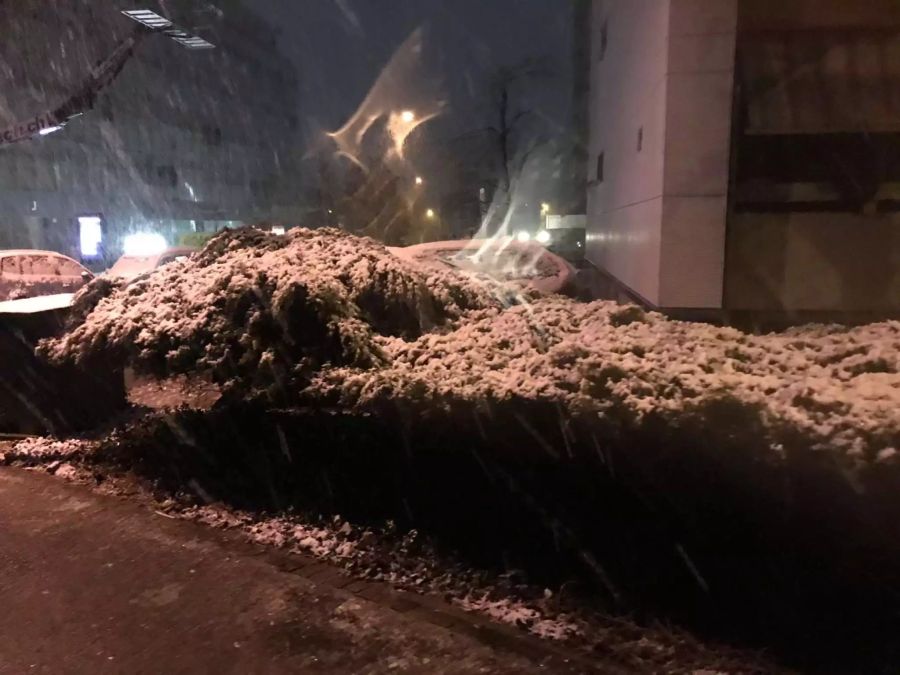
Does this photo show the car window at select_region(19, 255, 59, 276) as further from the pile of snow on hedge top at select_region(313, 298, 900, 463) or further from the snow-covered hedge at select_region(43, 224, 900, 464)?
the pile of snow on hedge top at select_region(313, 298, 900, 463)

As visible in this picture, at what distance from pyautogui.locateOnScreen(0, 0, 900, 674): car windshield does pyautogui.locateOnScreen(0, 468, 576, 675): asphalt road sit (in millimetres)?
16

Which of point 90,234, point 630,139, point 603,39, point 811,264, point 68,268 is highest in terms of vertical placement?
point 603,39


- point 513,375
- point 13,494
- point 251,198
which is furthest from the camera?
point 251,198

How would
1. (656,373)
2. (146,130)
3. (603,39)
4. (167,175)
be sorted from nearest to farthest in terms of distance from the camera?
(656,373) → (603,39) → (146,130) → (167,175)

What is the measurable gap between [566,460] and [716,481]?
707 mm

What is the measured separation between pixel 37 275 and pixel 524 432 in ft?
41.8

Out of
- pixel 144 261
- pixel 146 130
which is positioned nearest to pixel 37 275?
pixel 144 261

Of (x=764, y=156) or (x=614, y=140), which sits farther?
(x=614, y=140)

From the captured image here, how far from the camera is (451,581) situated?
12.8 feet

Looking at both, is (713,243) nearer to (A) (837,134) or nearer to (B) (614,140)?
(A) (837,134)

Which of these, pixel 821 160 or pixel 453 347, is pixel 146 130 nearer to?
pixel 821 160

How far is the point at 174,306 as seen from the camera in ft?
17.5

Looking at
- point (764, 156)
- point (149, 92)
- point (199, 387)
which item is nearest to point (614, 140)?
point (764, 156)

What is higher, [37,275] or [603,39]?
[603,39]
